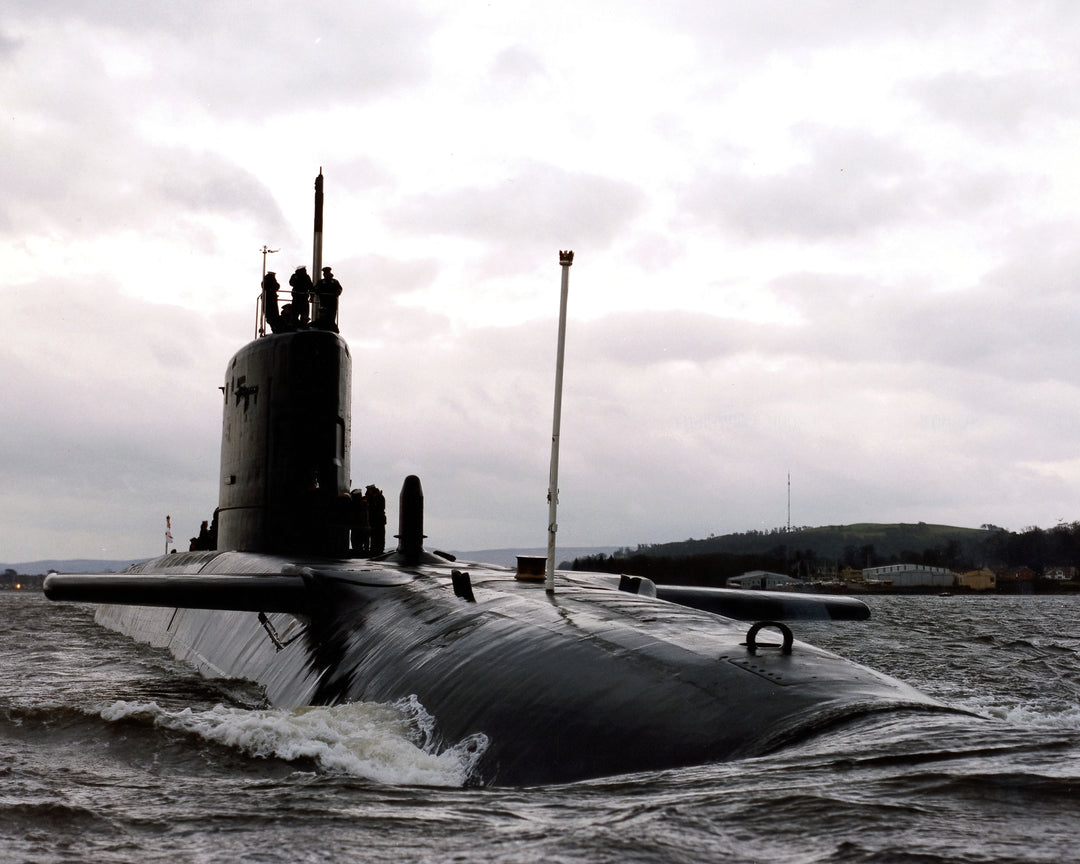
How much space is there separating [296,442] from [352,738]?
28.4 ft

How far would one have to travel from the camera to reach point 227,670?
1118cm

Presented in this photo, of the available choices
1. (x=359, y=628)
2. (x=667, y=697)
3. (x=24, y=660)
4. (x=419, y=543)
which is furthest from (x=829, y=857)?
(x=24, y=660)

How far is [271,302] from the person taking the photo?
15727 mm

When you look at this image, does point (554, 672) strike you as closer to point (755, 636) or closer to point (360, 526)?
point (755, 636)

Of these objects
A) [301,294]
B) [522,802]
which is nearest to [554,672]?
[522,802]

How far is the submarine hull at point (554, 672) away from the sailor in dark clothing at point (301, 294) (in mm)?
6296

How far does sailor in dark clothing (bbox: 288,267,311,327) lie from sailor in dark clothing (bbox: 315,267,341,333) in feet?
0.69

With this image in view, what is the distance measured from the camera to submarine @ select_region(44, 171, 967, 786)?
4.80 metres

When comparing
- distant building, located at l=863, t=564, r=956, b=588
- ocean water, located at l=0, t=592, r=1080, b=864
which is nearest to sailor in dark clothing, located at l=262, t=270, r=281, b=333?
ocean water, located at l=0, t=592, r=1080, b=864

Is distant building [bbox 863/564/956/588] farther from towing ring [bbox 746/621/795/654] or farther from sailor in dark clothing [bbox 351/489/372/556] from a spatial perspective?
towing ring [bbox 746/621/795/654]

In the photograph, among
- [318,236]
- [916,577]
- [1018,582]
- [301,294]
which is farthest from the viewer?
[916,577]

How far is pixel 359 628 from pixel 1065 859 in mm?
6765

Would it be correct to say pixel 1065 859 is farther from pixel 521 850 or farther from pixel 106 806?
pixel 106 806

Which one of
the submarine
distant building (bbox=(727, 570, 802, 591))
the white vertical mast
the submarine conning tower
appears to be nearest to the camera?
the submarine
